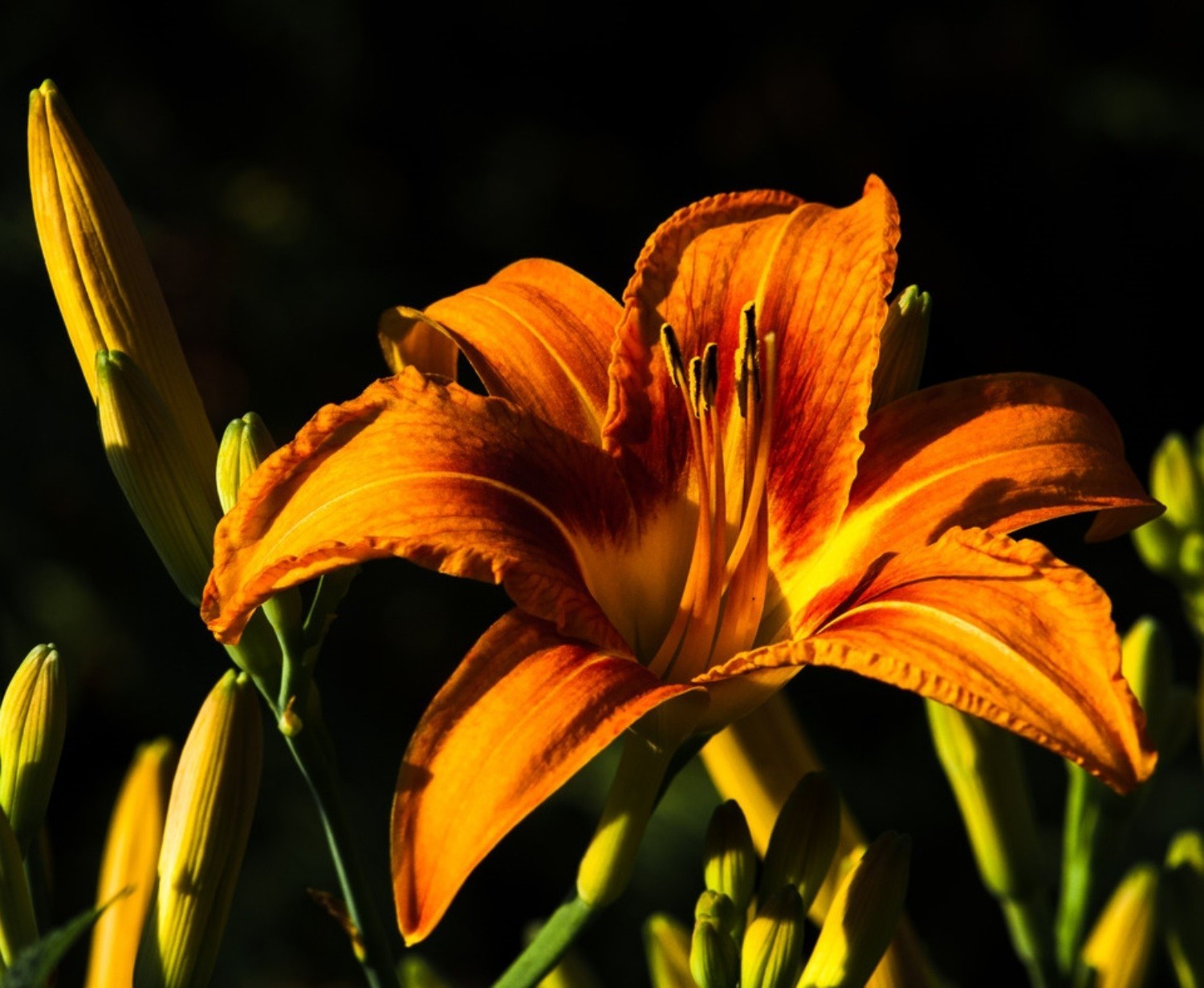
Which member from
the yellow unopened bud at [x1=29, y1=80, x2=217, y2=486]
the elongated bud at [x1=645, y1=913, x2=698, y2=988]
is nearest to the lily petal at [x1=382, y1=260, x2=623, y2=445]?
the yellow unopened bud at [x1=29, y1=80, x2=217, y2=486]

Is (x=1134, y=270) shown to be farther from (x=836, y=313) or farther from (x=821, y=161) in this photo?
(x=836, y=313)

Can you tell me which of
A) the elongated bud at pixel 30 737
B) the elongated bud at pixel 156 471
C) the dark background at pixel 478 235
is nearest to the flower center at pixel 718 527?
the elongated bud at pixel 156 471

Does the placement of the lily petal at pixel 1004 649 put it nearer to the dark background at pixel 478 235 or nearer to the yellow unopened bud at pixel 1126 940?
the yellow unopened bud at pixel 1126 940

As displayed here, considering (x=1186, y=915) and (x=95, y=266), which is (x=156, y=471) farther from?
(x=1186, y=915)

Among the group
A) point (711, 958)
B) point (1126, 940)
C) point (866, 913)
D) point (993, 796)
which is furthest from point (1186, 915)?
point (711, 958)

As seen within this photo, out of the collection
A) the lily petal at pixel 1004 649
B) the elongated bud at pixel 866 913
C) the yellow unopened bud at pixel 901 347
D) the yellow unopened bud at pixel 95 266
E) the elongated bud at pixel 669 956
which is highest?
the yellow unopened bud at pixel 95 266

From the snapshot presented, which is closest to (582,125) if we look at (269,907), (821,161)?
(821,161)

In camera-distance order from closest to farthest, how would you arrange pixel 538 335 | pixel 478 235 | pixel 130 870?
pixel 538 335, pixel 130 870, pixel 478 235
